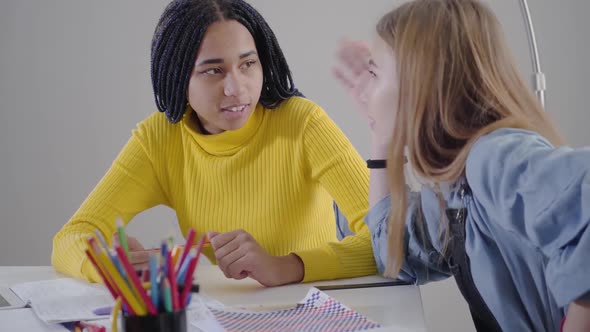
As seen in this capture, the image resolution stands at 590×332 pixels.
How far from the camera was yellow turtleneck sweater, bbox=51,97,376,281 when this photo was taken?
173 centimetres

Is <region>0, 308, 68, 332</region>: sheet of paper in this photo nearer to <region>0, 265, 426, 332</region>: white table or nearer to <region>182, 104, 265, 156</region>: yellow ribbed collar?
<region>0, 265, 426, 332</region>: white table

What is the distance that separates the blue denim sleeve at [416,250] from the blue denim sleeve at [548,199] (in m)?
0.35

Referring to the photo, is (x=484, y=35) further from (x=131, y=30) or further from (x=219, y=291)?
(x=131, y=30)

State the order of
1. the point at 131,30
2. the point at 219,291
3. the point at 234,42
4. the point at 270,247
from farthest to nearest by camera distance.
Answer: the point at 131,30
the point at 270,247
the point at 234,42
the point at 219,291

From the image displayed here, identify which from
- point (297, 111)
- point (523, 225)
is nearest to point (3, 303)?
point (297, 111)

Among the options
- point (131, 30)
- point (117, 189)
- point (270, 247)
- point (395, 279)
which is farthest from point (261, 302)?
point (131, 30)

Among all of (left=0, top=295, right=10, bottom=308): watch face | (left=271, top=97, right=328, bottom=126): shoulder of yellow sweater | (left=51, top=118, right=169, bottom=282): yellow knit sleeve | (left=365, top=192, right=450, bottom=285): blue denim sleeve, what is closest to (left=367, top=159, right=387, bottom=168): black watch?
(left=365, top=192, right=450, bottom=285): blue denim sleeve

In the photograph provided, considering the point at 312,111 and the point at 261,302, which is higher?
the point at 312,111

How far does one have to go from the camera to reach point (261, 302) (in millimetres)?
1276

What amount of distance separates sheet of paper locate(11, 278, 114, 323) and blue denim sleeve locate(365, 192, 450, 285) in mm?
487

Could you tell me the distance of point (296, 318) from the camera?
115 centimetres

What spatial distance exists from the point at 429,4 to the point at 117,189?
848 mm

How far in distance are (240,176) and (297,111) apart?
19 cm

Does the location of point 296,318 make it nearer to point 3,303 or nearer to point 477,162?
point 477,162
